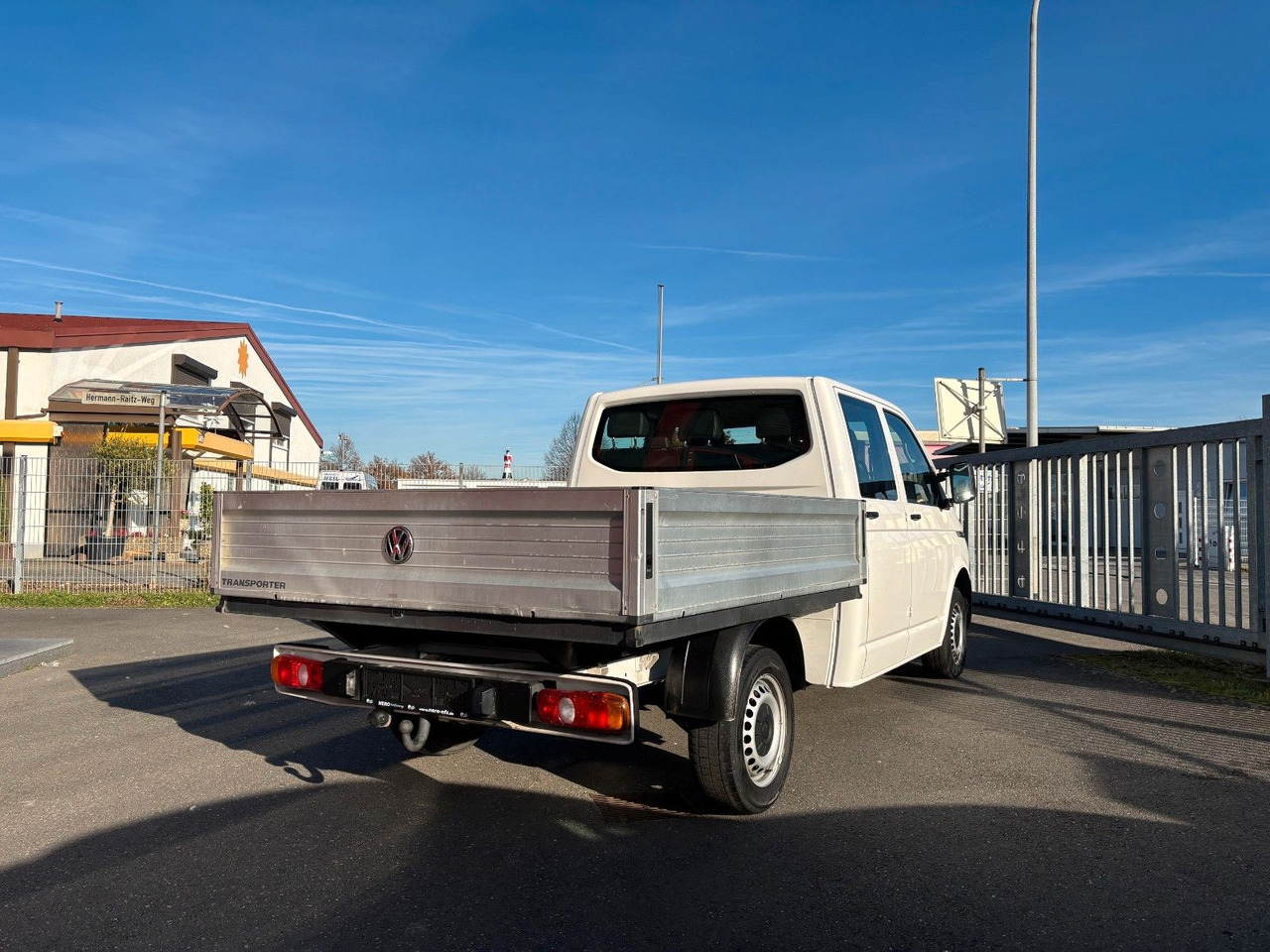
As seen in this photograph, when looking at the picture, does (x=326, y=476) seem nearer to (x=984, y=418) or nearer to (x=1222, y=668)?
(x=984, y=418)

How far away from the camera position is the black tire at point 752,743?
4105mm

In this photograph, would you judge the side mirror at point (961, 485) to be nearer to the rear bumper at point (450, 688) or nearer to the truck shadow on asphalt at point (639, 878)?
the truck shadow on asphalt at point (639, 878)

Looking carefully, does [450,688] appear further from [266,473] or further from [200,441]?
[266,473]

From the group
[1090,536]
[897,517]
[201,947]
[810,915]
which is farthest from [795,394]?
[1090,536]

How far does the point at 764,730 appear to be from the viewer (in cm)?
450

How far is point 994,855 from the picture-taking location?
3895 mm

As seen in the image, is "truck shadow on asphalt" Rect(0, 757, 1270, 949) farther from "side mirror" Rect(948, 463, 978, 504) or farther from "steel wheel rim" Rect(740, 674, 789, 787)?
"side mirror" Rect(948, 463, 978, 504)

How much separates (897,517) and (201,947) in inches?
175

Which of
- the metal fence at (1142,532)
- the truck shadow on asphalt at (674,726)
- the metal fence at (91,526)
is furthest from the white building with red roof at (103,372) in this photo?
the metal fence at (1142,532)

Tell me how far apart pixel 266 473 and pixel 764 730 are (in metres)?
20.2

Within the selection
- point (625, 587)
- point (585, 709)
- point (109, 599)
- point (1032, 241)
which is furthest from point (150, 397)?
point (625, 587)

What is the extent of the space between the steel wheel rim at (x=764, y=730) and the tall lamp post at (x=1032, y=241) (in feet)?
35.8

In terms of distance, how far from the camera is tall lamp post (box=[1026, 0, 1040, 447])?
14.3 m

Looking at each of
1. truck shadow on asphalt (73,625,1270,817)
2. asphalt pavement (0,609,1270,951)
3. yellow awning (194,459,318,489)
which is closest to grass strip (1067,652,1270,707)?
truck shadow on asphalt (73,625,1270,817)
